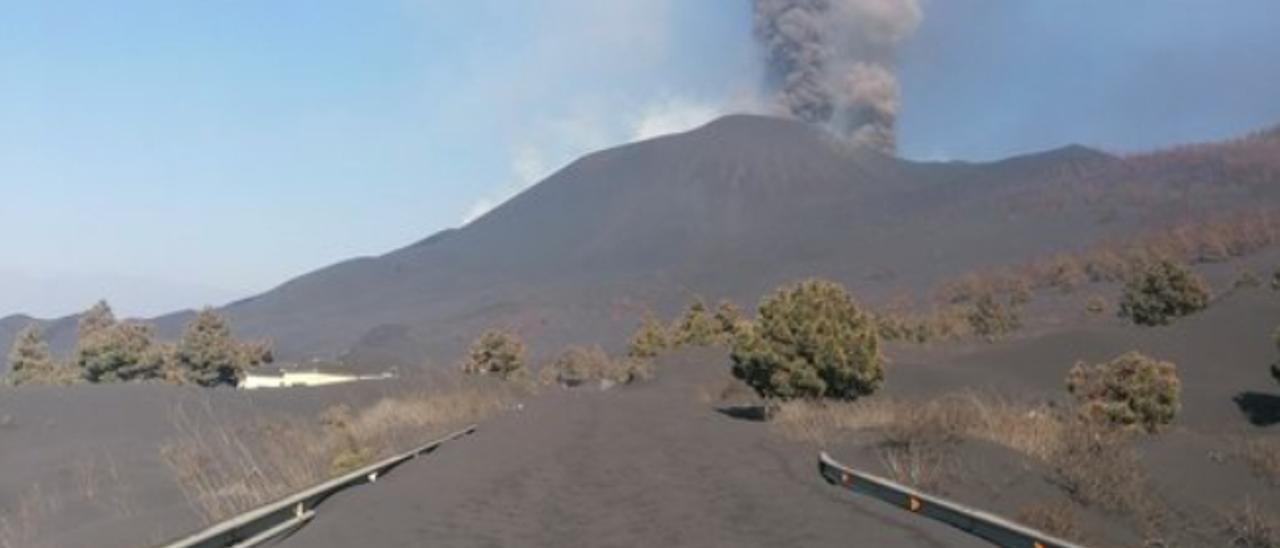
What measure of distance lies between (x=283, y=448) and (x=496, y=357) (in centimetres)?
5777

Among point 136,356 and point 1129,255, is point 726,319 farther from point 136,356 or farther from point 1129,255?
point 1129,255

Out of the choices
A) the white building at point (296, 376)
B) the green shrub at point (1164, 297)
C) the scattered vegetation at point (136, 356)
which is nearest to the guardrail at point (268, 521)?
the scattered vegetation at point (136, 356)

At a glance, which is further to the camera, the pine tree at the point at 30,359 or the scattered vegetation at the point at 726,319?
the scattered vegetation at the point at 726,319

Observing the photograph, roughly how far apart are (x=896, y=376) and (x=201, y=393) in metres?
24.3

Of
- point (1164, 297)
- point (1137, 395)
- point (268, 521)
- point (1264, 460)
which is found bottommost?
point (1264, 460)

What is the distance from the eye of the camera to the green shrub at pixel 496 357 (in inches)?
3132

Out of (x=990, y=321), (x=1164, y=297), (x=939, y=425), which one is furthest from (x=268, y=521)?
(x=990, y=321)

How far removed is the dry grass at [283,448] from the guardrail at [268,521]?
500mm

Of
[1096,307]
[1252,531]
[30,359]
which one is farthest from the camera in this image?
[1096,307]

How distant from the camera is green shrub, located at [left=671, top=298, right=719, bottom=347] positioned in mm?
80137

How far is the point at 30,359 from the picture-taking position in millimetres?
62969

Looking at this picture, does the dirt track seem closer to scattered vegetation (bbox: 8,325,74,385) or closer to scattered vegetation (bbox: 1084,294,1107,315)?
scattered vegetation (bbox: 8,325,74,385)

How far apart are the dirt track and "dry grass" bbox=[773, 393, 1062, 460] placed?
1.26 meters

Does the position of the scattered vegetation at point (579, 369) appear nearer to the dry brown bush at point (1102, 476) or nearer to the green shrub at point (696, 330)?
the green shrub at point (696, 330)
